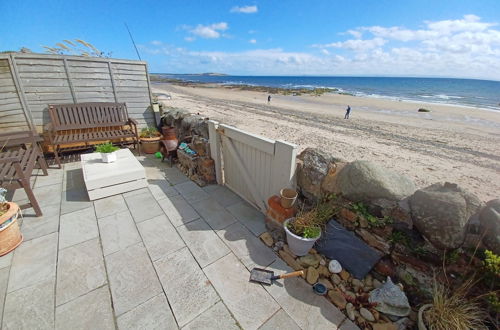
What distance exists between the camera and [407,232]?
6.11ft

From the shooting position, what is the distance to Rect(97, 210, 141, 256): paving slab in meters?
2.39

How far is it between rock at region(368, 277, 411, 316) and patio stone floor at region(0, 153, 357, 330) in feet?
0.99

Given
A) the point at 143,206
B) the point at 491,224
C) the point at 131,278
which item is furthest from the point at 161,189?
the point at 491,224

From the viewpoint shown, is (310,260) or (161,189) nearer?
(310,260)

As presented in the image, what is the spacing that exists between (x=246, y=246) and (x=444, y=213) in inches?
71.2

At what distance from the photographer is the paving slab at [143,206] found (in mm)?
2922

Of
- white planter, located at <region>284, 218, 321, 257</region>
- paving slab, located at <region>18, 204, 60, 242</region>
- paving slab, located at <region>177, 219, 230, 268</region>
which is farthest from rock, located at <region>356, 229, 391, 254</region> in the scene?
paving slab, located at <region>18, 204, 60, 242</region>

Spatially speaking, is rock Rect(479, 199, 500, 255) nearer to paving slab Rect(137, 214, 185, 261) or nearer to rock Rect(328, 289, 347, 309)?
rock Rect(328, 289, 347, 309)

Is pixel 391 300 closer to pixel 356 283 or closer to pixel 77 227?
pixel 356 283

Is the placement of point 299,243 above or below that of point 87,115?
below

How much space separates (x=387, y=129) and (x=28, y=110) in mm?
12404

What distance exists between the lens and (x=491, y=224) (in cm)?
151

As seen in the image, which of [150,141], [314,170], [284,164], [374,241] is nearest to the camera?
[374,241]

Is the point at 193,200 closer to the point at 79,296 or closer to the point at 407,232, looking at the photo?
the point at 79,296
